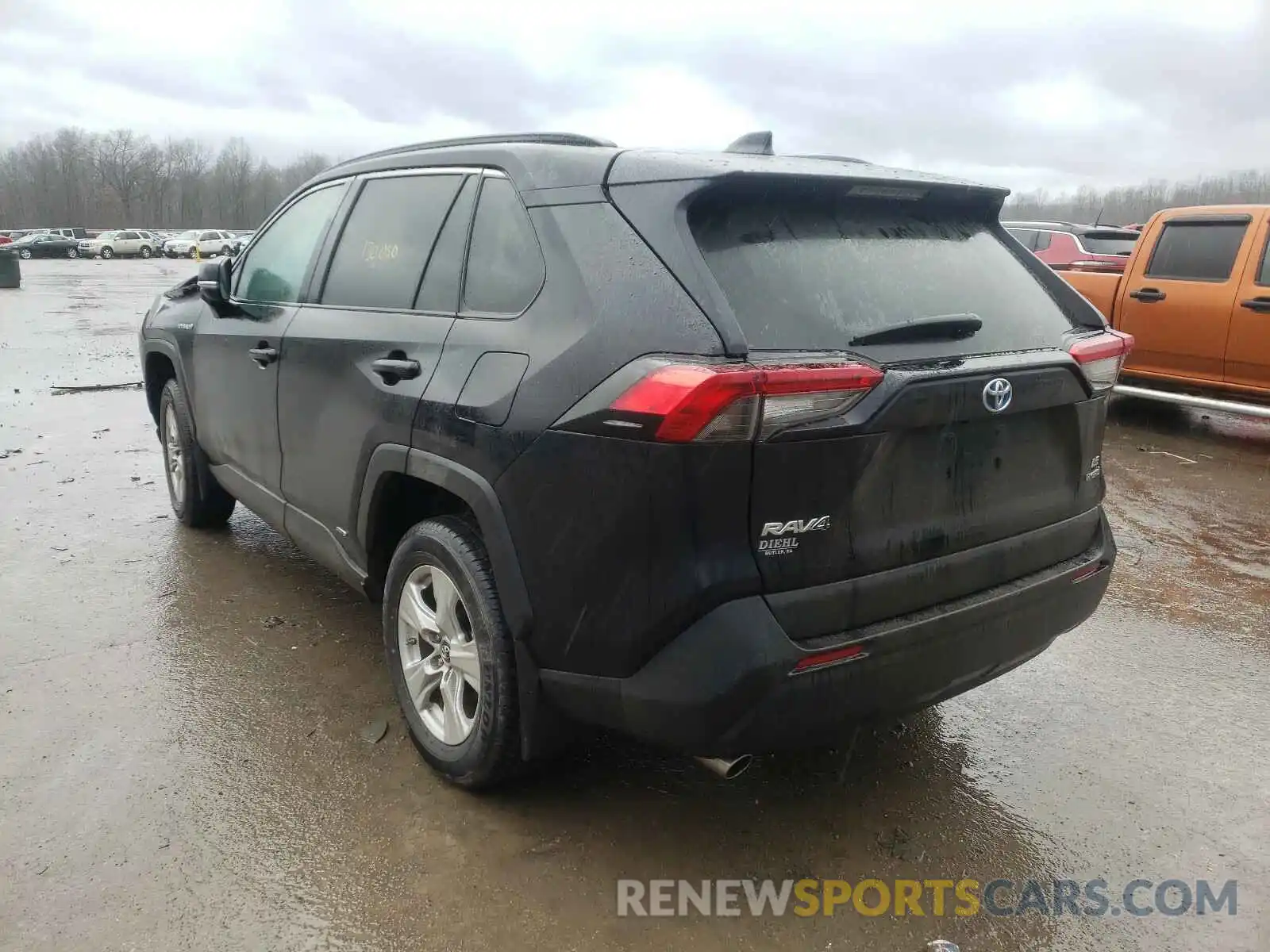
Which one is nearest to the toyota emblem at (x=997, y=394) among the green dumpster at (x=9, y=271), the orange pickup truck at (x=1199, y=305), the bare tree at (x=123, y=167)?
the orange pickup truck at (x=1199, y=305)

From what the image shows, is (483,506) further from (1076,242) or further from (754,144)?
(1076,242)

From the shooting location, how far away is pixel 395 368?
2.88 metres

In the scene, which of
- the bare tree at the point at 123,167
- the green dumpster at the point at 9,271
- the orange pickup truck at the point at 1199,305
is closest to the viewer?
the orange pickup truck at the point at 1199,305

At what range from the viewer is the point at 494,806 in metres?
2.77

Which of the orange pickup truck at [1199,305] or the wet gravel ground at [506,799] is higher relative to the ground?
the orange pickup truck at [1199,305]

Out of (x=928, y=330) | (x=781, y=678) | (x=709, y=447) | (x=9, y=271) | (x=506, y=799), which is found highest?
(x=928, y=330)

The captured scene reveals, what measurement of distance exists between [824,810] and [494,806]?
99cm

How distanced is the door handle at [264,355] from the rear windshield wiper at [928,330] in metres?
2.43

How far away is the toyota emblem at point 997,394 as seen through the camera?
2363 millimetres

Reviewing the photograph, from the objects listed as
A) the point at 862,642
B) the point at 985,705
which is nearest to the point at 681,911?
the point at 862,642

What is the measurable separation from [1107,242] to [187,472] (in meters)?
12.5

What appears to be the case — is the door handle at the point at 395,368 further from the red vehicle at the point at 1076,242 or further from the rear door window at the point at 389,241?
the red vehicle at the point at 1076,242

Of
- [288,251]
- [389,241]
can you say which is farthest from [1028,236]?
[389,241]

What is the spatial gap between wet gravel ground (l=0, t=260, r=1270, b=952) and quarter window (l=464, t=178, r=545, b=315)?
1474 millimetres
